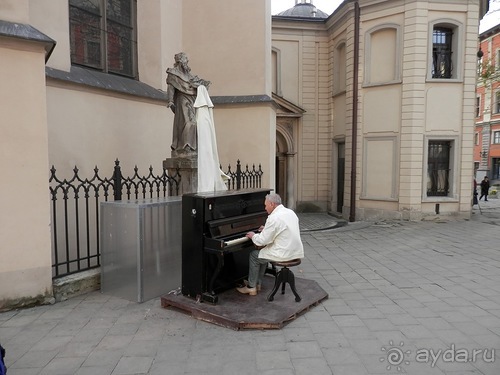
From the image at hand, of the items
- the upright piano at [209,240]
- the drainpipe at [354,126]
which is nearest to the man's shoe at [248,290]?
the upright piano at [209,240]

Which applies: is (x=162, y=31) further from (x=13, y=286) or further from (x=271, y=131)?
(x=13, y=286)

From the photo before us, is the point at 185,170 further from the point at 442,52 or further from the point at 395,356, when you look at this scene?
the point at 442,52

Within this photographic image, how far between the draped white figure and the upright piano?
56 cm

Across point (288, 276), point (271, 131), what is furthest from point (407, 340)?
point (271, 131)

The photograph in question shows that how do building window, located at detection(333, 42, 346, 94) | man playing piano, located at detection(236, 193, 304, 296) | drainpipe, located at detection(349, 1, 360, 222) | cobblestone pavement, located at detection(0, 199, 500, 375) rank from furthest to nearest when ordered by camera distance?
building window, located at detection(333, 42, 346, 94) → drainpipe, located at detection(349, 1, 360, 222) → man playing piano, located at detection(236, 193, 304, 296) → cobblestone pavement, located at detection(0, 199, 500, 375)

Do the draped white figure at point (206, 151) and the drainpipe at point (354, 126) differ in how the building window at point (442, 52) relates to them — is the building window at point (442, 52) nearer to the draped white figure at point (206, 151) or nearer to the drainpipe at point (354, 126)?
the drainpipe at point (354, 126)

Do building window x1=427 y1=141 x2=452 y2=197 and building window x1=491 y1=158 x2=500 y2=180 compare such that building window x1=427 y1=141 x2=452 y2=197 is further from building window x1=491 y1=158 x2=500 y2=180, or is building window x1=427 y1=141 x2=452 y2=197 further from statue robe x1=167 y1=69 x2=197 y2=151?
building window x1=491 y1=158 x2=500 y2=180

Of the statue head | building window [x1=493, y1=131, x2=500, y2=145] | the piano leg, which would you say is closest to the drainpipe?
the statue head

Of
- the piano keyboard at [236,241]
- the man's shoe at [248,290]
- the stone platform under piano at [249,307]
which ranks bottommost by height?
the stone platform under piano at [249,307]

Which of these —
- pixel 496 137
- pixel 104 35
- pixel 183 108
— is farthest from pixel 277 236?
pixel 496 137
